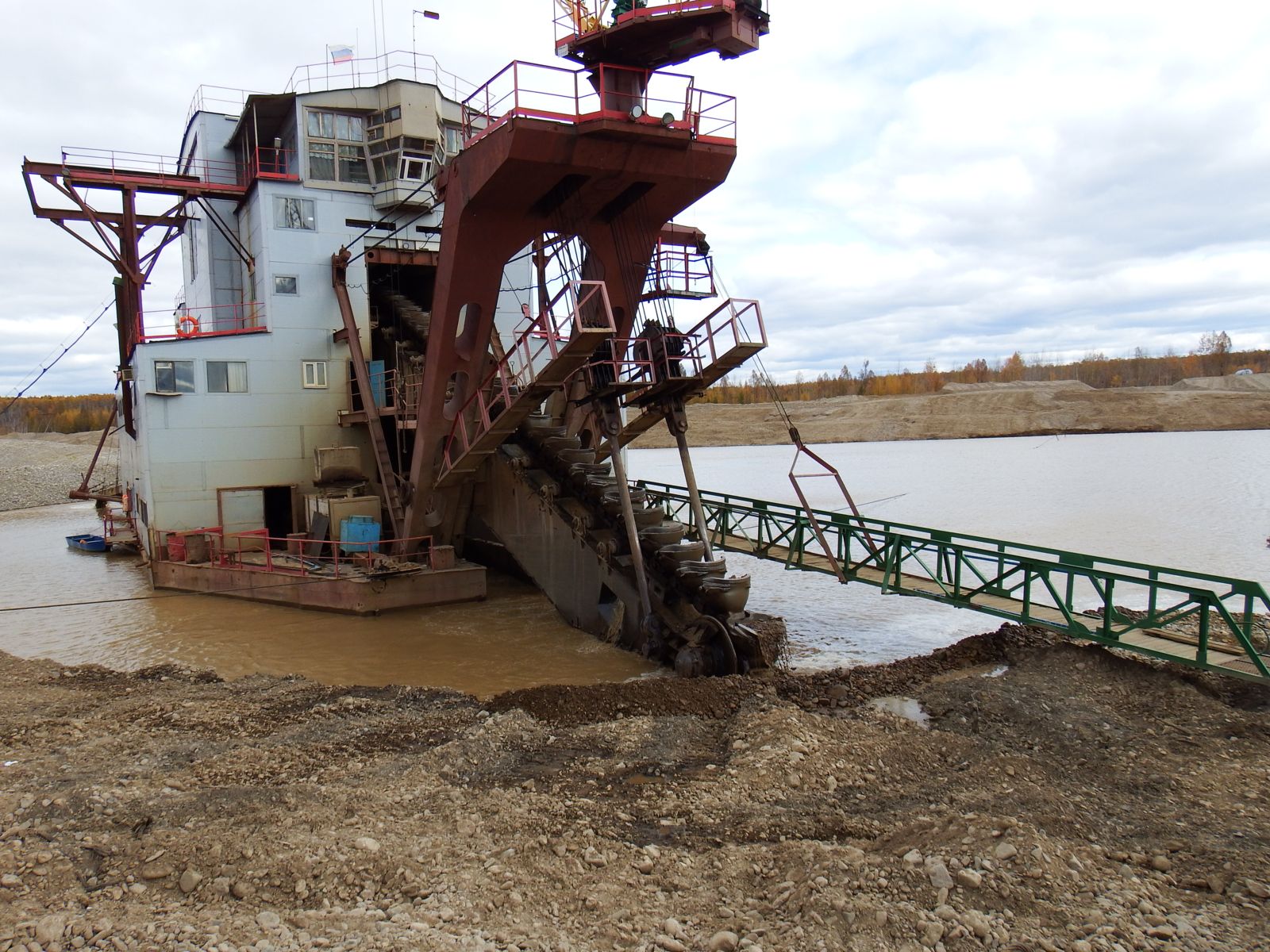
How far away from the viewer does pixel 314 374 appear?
20.0 m

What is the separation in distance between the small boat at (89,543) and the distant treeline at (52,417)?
285 ft

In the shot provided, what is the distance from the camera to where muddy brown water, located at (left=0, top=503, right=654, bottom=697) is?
12578mm

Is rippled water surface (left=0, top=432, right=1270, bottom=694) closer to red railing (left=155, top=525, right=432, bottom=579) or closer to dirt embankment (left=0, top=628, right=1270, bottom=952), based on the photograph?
red railing (left=155, top=525, right=432, bottom=579)

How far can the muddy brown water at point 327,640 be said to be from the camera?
1258cm

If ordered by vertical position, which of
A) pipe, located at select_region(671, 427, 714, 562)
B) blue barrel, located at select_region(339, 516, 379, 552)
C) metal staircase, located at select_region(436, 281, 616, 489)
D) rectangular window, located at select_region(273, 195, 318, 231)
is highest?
rectangular window, located at select_region(273, 195, 318, 231)

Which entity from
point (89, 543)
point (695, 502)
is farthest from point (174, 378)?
point (695, 502)

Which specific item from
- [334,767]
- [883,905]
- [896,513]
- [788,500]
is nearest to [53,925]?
[334,767]

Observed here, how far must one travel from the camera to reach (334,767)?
7750 mm

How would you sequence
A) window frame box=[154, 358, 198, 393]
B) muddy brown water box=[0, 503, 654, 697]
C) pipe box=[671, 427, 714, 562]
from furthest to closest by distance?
window frame box=[154, 358, 198, 393], muddy brown water box=[0, 503, 654, 697], pipe box=[671, 427, 714, 562]

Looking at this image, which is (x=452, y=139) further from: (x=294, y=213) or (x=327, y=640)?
(x=327, y=640)

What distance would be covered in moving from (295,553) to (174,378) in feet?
15.2

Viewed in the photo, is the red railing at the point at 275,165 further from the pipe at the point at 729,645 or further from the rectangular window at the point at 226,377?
the pipe at the point at 729,645

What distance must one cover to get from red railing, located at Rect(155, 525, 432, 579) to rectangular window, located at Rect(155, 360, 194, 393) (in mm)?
3130

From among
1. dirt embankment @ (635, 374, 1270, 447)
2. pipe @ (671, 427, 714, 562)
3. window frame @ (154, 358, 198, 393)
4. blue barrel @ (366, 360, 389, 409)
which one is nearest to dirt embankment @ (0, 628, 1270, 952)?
pipe @ (671, 427, 714, 562)
